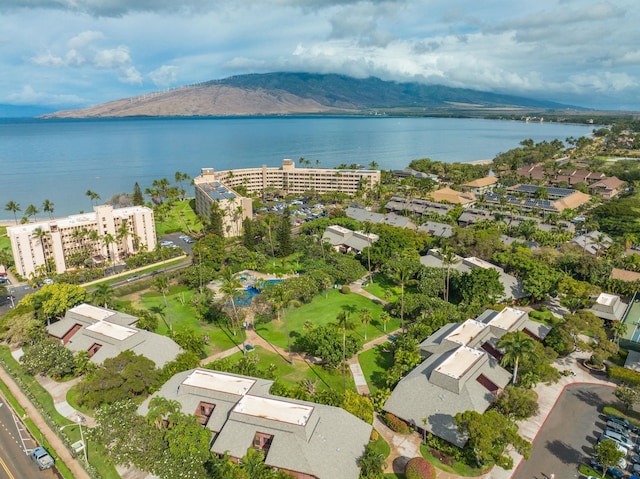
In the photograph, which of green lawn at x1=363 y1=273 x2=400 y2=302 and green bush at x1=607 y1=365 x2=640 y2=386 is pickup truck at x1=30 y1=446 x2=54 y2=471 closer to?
green lawn at x1=363 y1=273 x2=400 y2=302

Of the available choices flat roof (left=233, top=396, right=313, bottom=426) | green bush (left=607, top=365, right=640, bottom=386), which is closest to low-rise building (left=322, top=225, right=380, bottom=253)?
green bush (left=607, top=365, right=640, bottom=386)

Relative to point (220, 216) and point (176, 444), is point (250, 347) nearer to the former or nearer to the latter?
point (176, 444)

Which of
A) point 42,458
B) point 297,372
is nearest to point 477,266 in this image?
point 297,372

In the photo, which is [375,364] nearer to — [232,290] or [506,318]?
[506,318]

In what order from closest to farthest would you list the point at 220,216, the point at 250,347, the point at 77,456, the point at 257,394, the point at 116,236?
the point at 77,456 → the point at 257,394 → the point at 250,347 → the point at 116,236 → the point at 220,216

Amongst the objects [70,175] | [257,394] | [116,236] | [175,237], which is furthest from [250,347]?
[70,175]

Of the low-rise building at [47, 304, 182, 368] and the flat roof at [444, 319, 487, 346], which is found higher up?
the flat roof at [444, 319, 487, 346]
